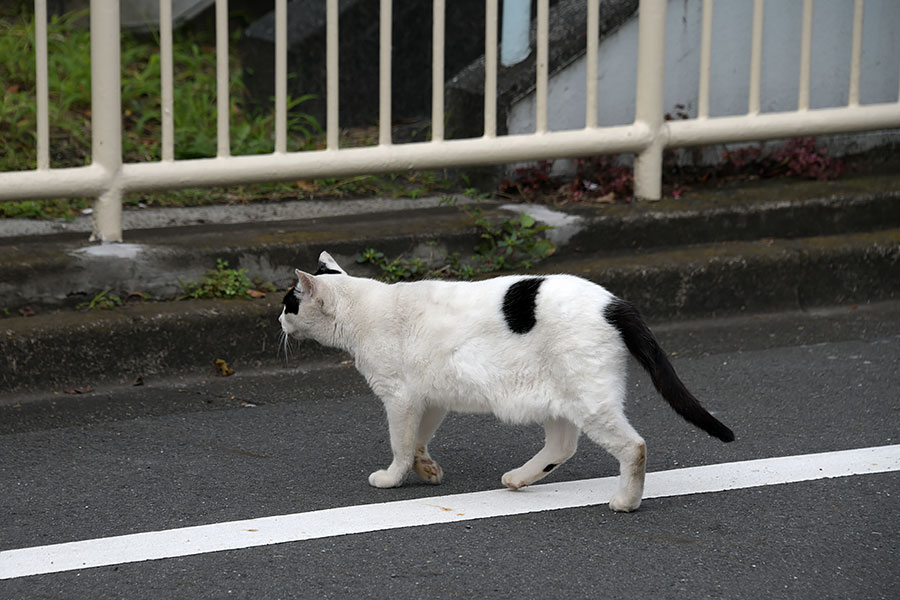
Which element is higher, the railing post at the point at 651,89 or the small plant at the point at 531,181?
the railing post at the point at 651,89

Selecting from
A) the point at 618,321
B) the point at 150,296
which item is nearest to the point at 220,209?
the point at 150,296

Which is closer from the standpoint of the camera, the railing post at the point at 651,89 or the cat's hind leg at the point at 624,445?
the cat's hind leg at the point at 624,445

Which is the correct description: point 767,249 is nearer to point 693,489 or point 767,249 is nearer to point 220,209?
point 693,489

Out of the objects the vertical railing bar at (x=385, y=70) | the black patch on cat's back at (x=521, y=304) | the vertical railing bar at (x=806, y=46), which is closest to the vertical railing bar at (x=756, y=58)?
the vertical railing bar at (x=806, y=46)

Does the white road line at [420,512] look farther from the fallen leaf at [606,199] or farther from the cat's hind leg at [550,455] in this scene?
the fallen leaf at [606,199]

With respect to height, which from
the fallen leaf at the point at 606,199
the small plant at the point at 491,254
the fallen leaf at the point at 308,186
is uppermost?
the fallen leaf at the point at 308,186

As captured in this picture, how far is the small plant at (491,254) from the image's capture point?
18.1ft

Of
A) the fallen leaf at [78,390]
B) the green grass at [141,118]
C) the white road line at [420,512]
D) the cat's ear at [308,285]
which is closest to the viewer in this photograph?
the white road line at [420,512]

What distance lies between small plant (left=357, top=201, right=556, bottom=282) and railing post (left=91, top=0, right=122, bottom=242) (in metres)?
1.12

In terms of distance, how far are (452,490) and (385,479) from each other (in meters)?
0.22

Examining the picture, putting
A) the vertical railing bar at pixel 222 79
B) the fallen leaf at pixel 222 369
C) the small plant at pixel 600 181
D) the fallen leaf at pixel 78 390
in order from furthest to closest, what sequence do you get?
the small plant at pixel 600 181, the vertical railing bar at pixel 222 79, the fallen leaf at pixel 222 369, the fallen leaf at pixel 78 390

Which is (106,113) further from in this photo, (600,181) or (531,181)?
(600,181)

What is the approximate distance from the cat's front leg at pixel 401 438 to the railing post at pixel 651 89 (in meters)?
2.71

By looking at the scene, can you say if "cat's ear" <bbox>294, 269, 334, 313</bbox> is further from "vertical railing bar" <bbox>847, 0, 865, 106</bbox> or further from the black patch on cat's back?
"vertical railing bar" <bbox>847, 0, 865, 106</bbox>
